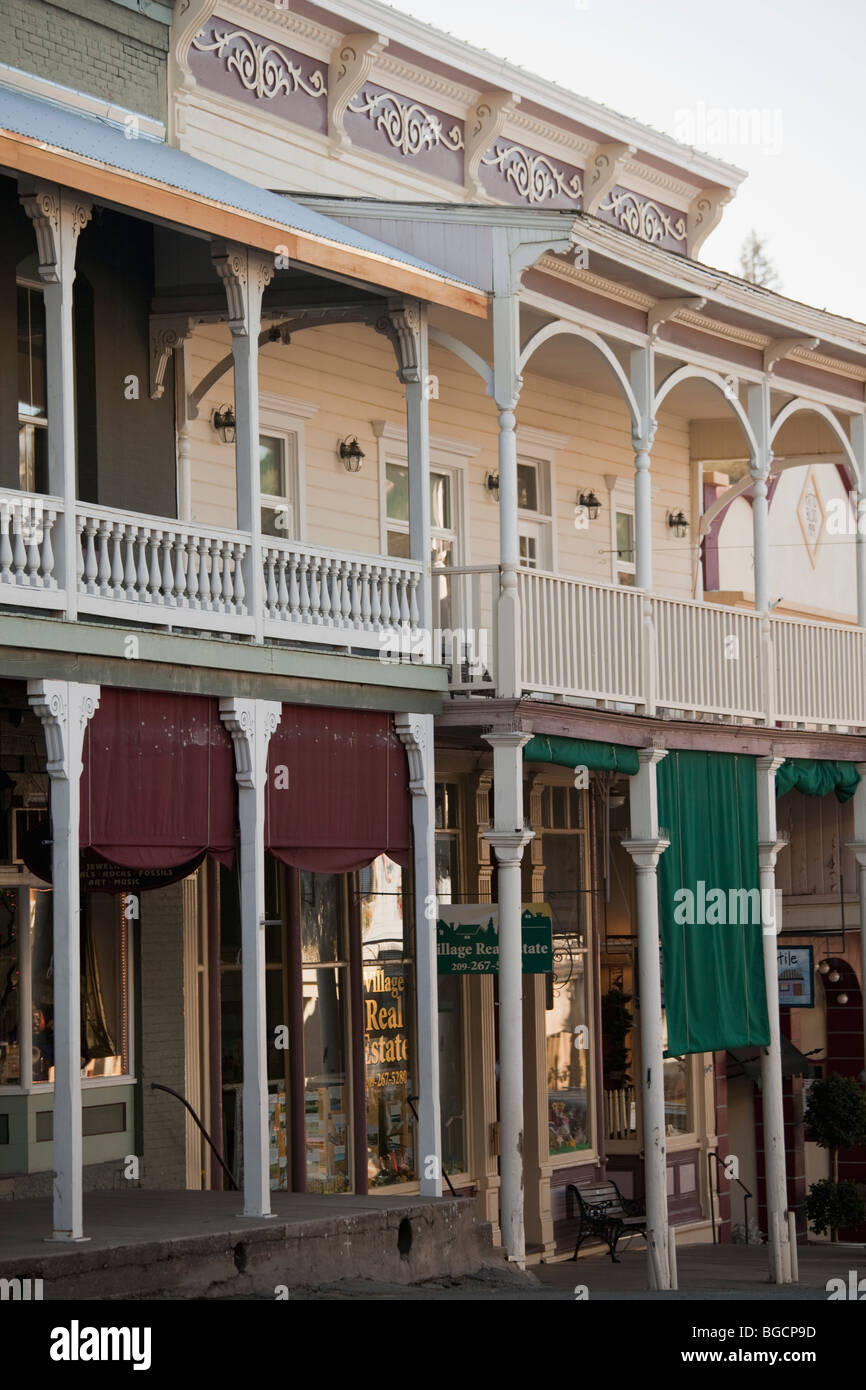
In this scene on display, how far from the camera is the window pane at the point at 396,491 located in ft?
68.9

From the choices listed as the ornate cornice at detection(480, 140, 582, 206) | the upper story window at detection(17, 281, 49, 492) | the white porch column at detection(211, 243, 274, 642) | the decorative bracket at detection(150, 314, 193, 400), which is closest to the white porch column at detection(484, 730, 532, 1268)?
the white porch column at detection(211, 243, 274, 642)

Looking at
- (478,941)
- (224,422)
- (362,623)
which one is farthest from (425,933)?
(224,422)

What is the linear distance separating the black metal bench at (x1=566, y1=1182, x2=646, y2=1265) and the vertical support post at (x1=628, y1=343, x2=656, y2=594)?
6228 mm

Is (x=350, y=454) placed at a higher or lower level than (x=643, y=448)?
higher

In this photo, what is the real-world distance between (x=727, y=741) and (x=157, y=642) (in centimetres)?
723

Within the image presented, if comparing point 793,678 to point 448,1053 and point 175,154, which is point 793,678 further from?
point 175,154

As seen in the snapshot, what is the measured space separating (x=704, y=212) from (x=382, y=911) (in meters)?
10.1

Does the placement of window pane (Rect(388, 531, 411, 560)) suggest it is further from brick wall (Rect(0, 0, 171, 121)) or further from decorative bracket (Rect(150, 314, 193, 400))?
brick wall (Rect(0, 0, 171, 121))

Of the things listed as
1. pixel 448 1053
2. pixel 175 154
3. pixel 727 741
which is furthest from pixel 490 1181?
pixel 175 154

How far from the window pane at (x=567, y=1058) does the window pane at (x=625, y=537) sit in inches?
171

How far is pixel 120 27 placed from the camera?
710 inches

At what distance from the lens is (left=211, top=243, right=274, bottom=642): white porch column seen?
15750mm

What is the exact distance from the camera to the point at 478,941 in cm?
1888

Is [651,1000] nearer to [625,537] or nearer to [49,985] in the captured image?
[49,985]
